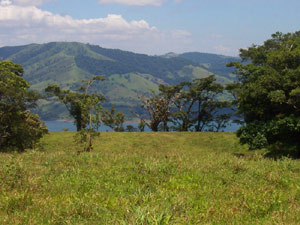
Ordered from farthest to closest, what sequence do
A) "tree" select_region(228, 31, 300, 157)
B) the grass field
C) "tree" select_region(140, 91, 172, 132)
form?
"tree" select_region(140, 91, 172, 132) < "tree" select_region(228, 31, 300, 157) < the grass field

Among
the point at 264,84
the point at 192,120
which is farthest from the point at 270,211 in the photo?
the point at 192,120

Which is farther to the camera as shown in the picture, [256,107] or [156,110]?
[156,110]

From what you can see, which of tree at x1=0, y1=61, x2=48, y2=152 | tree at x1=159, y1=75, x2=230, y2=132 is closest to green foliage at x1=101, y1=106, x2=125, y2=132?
tree at x1=159, y1=75, x2=230, y2=132

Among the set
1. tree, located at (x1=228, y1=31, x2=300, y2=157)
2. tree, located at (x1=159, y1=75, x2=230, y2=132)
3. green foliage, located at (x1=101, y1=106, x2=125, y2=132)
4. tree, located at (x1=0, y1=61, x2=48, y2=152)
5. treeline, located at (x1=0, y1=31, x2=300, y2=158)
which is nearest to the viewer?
tree, located at (x1=228, y1=31, x2=300, y2=157)

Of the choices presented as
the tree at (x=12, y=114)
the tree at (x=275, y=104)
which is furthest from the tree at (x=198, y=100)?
the tree at (x=12, y=114)

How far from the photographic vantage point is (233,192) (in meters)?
8.59

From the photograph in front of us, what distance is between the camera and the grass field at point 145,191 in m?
6.29

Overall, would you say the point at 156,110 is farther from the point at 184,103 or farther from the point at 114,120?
the point at 114,120

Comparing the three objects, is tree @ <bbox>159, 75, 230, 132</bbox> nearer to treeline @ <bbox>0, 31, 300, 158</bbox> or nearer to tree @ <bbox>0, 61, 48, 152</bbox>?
treeline @ <bbox>0, 31, 300, 158</bbox>

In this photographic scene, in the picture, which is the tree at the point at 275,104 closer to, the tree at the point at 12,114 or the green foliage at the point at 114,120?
the tree at the point at 12,114

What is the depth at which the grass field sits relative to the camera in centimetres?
629

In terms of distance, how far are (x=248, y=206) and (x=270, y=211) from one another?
1.73ft

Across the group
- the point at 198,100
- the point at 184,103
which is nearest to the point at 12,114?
the point at 184,103

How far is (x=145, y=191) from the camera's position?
8.39 m
